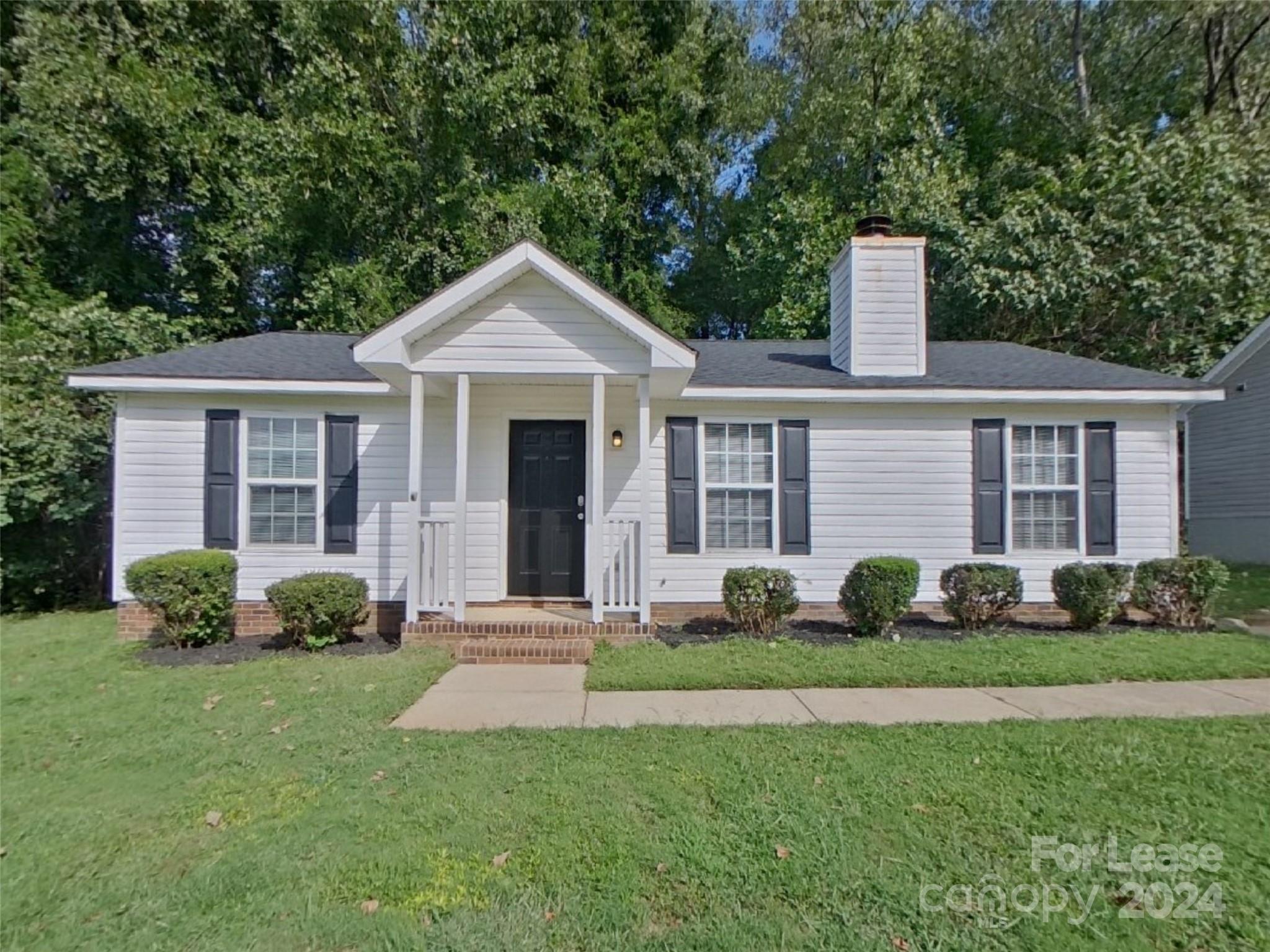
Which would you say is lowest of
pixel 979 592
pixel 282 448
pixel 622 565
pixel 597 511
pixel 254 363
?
pixel 979 592

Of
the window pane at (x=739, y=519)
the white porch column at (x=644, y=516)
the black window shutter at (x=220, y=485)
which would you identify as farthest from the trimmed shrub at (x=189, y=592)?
the window pane at (x=739, y=519)

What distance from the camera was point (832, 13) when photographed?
1631 cm

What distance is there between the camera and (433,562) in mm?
6871

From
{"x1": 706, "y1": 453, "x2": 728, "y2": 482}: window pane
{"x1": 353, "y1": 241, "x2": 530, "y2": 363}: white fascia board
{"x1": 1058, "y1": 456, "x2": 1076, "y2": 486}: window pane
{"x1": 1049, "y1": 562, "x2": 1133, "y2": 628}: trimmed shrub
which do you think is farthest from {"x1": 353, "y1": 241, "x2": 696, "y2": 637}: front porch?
{"x1": 1058, "y1": 456, "x2": 1076, "y2": 486}: window pane

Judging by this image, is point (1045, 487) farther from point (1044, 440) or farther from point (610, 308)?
point (610, 308)

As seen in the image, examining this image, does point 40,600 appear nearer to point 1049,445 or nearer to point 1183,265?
point 1049,445

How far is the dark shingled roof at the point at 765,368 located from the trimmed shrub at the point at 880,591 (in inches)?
84.9

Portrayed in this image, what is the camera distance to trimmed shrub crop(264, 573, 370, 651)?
6453mm

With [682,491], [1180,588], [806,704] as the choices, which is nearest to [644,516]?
[682,491]

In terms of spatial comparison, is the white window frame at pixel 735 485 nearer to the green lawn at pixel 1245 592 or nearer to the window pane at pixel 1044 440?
the window pane at pixel 1044 440

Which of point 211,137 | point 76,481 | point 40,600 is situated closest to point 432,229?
point 211,137

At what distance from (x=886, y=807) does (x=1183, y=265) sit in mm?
13588

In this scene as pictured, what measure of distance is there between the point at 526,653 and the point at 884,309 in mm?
6083

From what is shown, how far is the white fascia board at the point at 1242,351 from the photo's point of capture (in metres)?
11.3
